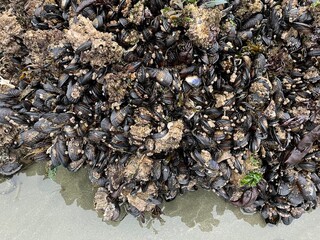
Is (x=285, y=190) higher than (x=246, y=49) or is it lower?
lower

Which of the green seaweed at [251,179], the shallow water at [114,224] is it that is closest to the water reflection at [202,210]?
the shallow water at [114,224]

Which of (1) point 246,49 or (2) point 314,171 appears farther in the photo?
(2) point 314,171

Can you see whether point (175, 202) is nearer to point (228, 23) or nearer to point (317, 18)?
point (228, 23)

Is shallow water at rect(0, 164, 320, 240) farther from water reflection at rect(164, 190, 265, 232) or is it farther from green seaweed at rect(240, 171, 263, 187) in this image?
green seaweed at rect(240, 171, 263, 187)

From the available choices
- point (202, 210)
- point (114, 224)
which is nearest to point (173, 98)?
point (202, 210)

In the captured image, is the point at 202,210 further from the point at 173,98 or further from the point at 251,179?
the point at 173,98

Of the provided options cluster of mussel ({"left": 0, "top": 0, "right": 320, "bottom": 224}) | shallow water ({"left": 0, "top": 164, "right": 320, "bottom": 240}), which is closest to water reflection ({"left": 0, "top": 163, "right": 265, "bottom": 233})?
shallow water ({"left": 0, "top": 164, "right": 320, "bottom": 240})

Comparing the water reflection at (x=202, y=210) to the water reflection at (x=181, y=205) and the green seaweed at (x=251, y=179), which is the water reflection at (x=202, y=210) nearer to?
the water reflection at (x=181, y=205)

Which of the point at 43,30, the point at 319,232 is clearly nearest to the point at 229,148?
the point at 319,232
